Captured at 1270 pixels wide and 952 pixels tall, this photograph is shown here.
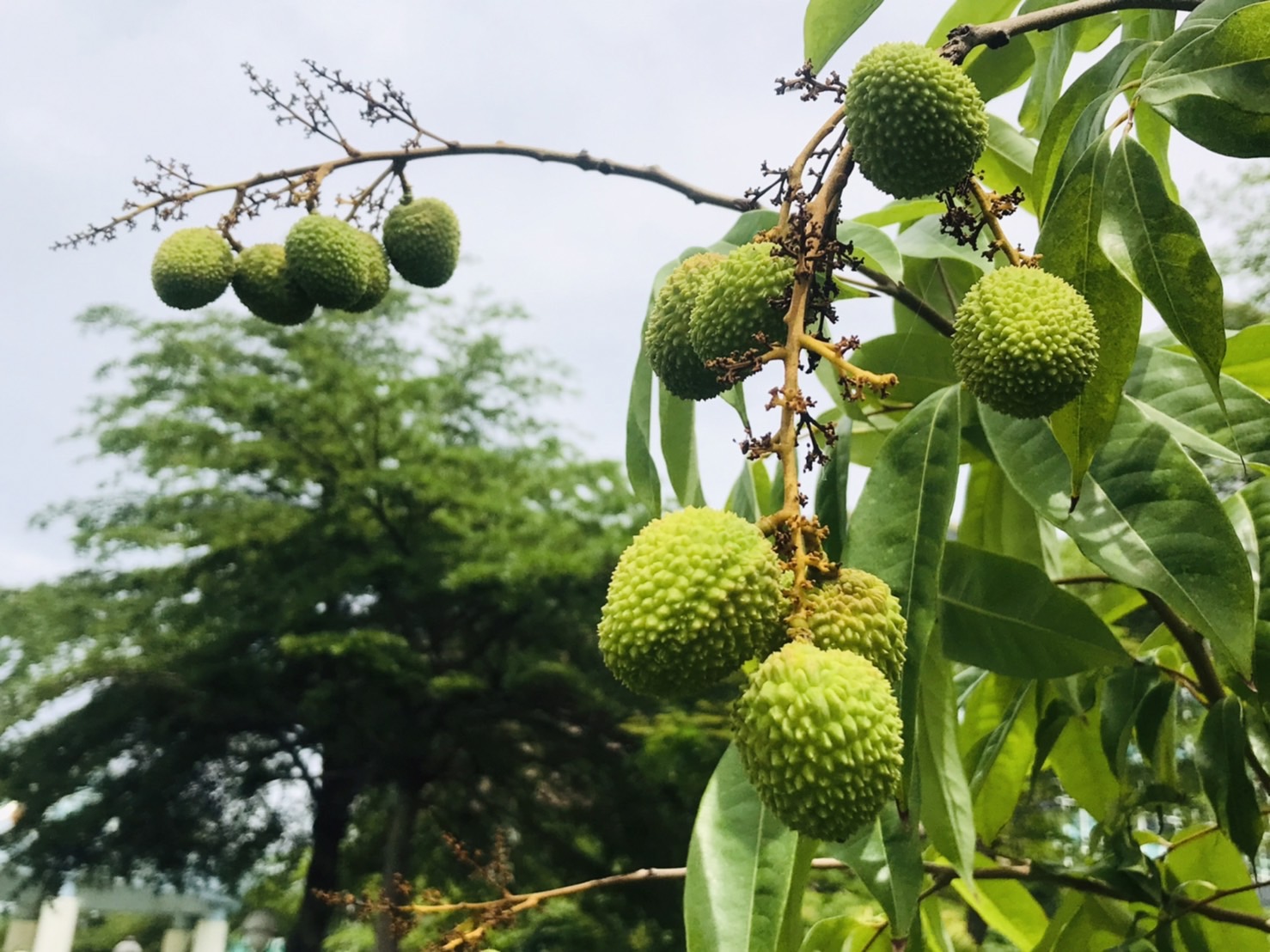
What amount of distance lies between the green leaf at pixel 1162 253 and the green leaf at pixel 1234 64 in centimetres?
5

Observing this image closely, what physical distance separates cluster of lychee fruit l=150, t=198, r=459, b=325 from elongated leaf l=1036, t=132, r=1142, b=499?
1.32 meters

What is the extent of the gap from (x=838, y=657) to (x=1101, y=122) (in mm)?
443

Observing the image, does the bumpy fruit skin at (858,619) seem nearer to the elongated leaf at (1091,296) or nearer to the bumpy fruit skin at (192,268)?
the elongated leaf at (1091,296)

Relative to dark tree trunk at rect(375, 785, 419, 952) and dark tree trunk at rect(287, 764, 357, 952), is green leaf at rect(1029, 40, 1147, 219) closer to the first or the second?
dark tree trunk at rect(375, 785, 419, 952)

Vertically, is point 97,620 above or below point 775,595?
above

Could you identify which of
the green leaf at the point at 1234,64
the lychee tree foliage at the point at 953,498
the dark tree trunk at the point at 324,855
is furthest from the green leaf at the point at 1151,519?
the dark tree trunk at the point at 324,855

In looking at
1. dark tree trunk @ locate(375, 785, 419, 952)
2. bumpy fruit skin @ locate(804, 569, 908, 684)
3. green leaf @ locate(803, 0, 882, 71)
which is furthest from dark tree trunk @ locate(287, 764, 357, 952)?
bumpy fruit skin @ locate(804, 569, 908, 684)

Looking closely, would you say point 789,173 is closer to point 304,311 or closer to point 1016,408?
point 1016,408

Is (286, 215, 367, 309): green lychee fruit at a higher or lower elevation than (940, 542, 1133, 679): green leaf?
higher

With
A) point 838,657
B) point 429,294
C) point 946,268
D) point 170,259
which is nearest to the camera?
point 838,657

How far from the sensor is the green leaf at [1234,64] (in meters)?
0.61

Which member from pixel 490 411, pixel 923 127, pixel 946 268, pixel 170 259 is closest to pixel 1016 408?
pixel 923 127

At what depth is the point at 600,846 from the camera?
30.9 feet

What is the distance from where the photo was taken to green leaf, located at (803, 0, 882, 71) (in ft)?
3.02
